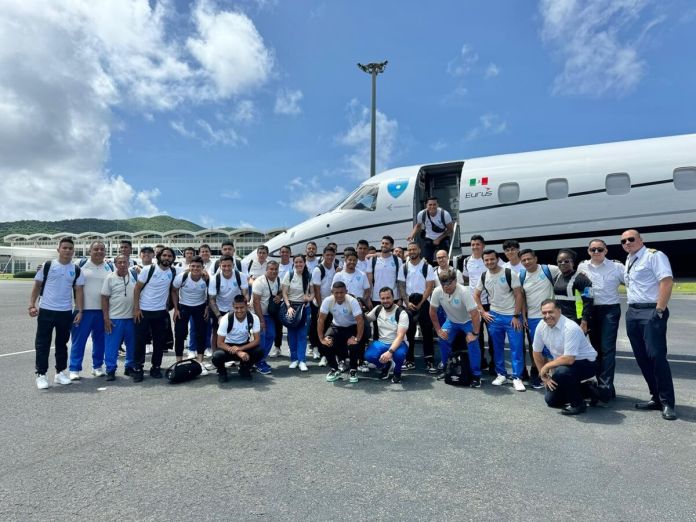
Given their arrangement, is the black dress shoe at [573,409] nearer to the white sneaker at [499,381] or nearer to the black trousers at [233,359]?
the white sneaker at [499,381]

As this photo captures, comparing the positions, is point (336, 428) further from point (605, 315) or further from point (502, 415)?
point (605, 315)

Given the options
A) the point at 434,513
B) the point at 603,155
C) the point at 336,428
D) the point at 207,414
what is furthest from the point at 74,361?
the point at 603,155

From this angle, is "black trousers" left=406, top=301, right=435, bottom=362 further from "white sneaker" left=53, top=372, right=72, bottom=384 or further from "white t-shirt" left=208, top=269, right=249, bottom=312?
"white sneaker" left=53, top=372, right=72, bottom=384

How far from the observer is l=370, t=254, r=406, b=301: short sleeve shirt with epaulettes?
7.22 metres

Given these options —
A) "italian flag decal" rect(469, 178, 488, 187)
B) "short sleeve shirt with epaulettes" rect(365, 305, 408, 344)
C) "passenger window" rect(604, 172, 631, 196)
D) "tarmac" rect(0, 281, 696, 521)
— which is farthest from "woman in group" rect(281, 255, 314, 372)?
"passenger window" rect(604, 172, 631, 196)

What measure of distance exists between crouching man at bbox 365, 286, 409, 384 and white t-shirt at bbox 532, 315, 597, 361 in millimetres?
1823

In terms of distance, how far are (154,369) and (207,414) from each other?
7.38 feet

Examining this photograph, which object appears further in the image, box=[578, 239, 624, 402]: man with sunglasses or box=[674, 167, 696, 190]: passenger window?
box=[674, 167, 696, 190]: passenger window

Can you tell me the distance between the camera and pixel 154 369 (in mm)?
6336

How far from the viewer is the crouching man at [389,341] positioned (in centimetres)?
591

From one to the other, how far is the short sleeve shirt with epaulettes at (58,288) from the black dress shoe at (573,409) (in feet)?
22.5

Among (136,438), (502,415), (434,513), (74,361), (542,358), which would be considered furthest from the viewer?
(74,361)

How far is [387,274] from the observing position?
7250 mm

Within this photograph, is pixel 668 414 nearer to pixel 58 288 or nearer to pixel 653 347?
pixel 653 347
